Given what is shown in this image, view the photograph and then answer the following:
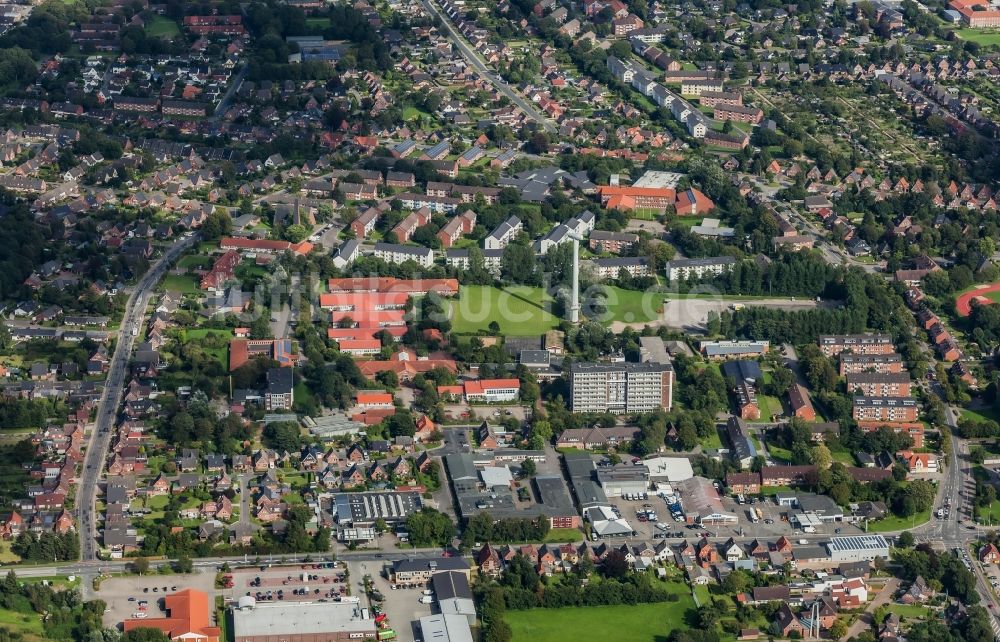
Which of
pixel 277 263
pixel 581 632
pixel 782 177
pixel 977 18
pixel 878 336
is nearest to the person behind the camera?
pixel 581 632

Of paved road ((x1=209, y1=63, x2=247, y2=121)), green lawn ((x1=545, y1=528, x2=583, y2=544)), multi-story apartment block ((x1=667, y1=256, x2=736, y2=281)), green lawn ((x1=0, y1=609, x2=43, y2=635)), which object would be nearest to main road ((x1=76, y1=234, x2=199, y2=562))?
green lawn ((x1=0, y1=609, x2=43, y2=635))

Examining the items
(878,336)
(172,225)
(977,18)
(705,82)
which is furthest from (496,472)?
(977,18)

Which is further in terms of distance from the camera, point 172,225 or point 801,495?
point 172,225

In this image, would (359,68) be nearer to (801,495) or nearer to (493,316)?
(493,316)

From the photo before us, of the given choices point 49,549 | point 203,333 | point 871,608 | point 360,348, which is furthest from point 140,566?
point 871,608

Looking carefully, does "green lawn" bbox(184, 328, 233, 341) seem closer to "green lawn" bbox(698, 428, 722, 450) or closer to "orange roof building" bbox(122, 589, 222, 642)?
"orange roof building" bbox(122, 589, 222, 642)

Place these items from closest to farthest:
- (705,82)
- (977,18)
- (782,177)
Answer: (782,177), (705,82), (977,18)

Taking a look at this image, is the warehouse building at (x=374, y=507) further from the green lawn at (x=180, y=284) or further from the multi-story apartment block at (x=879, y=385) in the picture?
the green lawn at (x=180, y=284)

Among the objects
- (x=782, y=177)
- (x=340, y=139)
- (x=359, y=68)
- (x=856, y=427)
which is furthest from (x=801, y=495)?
Answer: (x=359, y=68)
